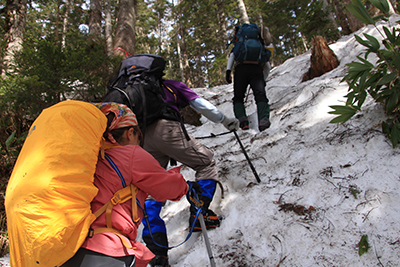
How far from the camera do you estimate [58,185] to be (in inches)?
41.0

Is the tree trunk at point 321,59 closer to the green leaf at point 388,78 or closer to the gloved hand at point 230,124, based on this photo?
the green leaf at point 388,78

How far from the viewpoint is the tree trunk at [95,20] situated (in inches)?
306

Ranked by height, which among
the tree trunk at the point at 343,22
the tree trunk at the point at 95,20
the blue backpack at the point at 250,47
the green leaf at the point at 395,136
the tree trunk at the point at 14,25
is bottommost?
the green leaf at the point at 395,136

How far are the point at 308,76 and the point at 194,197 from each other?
5.55 m

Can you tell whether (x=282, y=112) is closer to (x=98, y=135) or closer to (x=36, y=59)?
(x=98, y=135)

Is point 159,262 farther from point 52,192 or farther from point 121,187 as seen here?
point 52,192

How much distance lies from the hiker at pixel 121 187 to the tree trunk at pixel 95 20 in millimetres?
7267

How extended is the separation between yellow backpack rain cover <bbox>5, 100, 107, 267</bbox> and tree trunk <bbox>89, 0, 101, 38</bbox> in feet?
25.1

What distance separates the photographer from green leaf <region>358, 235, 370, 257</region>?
1709 mm

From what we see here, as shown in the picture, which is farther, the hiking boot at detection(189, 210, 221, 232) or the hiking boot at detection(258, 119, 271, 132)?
the hiking boot at detection(258, 119, 271, 132)

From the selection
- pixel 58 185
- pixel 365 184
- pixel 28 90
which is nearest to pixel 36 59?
pixel 28 90

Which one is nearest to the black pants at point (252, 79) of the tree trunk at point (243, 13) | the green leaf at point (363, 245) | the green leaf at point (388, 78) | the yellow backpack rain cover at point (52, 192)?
the green leaf at point (388, 78)

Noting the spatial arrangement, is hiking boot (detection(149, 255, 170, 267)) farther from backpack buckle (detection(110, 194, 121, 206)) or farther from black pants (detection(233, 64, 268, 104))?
black pants (detection(233, 64, 268, 104))

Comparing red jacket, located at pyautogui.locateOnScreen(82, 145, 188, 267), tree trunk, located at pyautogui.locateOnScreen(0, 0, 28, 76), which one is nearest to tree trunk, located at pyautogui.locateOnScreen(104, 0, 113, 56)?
tree trunk, located at pyautogui.locateOnScreen(0, 0, 28, 76)
